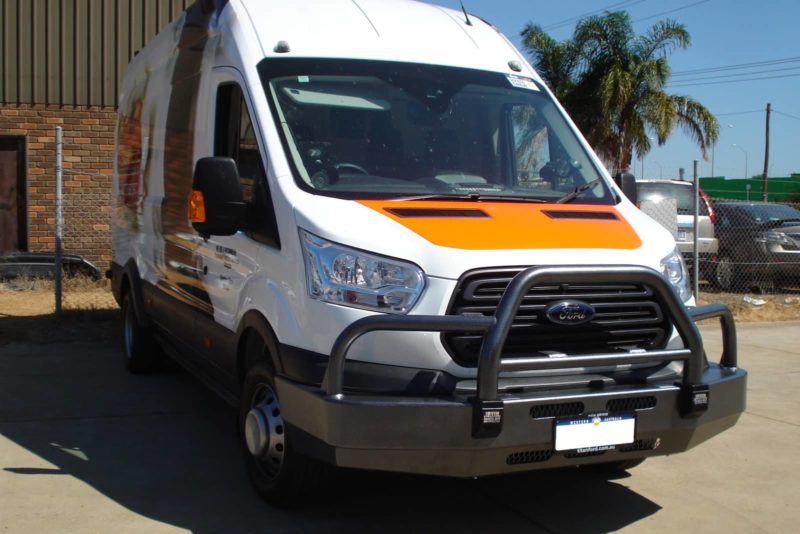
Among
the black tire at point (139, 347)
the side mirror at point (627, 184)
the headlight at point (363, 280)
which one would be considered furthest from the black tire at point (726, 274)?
the headlight at point (363, 280)

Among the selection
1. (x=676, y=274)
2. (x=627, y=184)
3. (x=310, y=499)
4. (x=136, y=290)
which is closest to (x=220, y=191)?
(x=310, y=499)

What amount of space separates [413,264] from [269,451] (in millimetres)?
1289

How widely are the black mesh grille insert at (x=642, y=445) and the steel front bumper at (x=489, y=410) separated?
1 cm

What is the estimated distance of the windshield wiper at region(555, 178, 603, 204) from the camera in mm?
4927

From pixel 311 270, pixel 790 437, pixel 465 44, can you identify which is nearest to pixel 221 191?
pixel 311 270

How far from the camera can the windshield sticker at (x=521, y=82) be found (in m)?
5.62

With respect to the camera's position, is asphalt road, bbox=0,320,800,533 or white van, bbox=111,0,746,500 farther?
asphalt road, bbox=0,320,800,533

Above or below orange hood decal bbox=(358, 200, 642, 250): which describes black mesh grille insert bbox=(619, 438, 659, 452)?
below

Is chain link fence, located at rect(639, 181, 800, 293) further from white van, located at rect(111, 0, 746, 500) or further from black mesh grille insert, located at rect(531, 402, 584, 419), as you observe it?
black mesh grille insert, located at rect(531, 402, 584, 419)

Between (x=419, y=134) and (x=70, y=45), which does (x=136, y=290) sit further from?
(x=70, y=45)

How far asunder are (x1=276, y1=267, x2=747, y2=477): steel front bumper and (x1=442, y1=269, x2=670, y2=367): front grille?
0.20 meters

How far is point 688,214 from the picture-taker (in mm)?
15250

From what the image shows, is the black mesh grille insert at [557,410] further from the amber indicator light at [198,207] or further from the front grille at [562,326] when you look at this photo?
the amber indicator light at [198,207]

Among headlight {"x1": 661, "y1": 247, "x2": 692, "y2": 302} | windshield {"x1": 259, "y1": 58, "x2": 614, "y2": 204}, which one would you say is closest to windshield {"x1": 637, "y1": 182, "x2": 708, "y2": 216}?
windshield {"x1": 259, "y1": 58, "x2": 614, "y2": 204}
